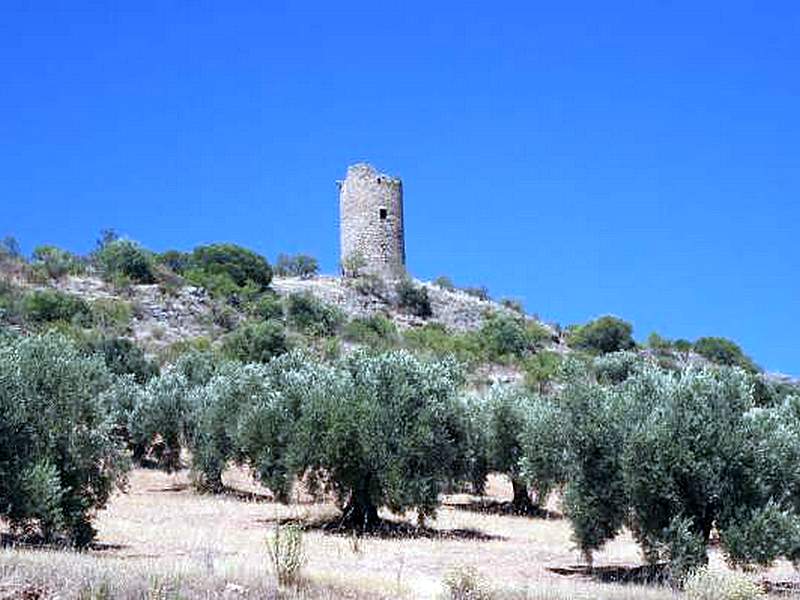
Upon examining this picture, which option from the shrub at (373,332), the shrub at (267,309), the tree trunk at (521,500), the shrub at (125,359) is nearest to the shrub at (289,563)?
the tree trunk at (521,500)

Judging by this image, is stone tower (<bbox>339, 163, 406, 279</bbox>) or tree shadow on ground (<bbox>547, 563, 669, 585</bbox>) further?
stone tower (<bbox>339, 163, 406, 279</bbox>)

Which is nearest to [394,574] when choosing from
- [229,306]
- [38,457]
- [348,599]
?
[348,599]

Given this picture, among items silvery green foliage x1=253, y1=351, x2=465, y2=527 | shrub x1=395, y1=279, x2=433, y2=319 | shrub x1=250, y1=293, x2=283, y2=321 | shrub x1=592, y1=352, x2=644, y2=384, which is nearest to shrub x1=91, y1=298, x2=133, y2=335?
shrub x1=250, y1=293, x2=283, y2=321

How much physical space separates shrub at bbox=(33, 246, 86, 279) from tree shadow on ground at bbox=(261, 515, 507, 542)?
→ 40725mm

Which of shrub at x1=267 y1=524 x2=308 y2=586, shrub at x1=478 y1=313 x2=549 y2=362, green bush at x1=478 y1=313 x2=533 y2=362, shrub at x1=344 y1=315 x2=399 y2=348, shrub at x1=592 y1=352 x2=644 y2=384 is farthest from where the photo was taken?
shrub at x1=478 y1=313 x2=549 y2=362

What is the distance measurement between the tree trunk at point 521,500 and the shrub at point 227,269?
1445 inches

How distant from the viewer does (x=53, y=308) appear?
169 feet

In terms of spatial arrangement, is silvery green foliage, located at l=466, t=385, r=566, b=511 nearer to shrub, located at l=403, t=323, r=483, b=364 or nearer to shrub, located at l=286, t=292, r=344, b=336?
shrub, located at l=403, t=323, r=483, b=364

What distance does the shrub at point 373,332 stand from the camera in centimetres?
5701

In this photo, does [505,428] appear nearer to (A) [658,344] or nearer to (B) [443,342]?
(B) [443,342]

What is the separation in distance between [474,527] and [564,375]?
6993 mm

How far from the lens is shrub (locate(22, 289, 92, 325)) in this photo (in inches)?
1984

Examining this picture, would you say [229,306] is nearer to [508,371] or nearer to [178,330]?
[178,330]

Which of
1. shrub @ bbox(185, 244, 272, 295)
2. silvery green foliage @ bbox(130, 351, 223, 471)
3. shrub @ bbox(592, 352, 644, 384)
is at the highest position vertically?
shrub @ bbox(185, 244, 272, 295)
